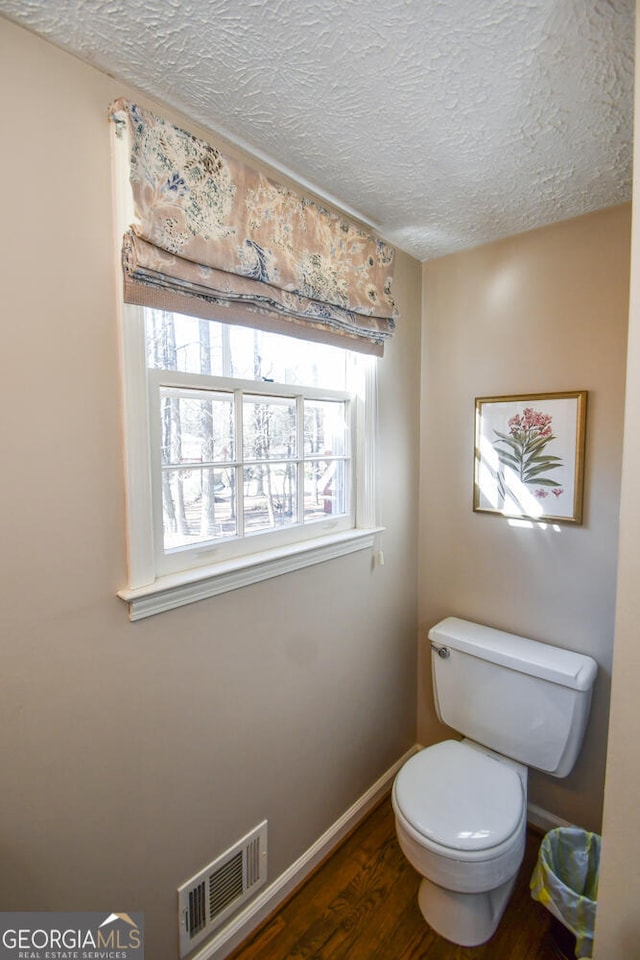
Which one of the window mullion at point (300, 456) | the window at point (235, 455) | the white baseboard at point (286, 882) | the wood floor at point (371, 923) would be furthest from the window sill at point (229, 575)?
the wood floor at point (371, 923)

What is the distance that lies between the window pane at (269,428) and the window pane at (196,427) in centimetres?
7

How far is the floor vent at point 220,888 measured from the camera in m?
1.21

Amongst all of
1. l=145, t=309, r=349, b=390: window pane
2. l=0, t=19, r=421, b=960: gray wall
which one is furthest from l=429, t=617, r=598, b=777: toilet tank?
l=145, t=309, r=349, b=390: window pane

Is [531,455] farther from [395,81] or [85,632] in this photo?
[85,632]

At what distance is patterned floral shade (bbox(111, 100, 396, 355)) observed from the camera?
0.98 metres

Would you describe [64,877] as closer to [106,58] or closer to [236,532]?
[236,532]

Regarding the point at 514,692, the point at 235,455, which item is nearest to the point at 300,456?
the point at 235,455

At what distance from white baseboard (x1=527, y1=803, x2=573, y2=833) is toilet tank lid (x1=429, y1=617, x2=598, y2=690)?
0.68 meters

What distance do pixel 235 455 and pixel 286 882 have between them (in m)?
1.47

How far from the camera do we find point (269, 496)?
1.46m

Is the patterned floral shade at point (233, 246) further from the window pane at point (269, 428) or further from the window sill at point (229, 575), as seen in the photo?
the window sill at point (229, 575)

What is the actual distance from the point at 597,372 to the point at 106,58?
1.64m

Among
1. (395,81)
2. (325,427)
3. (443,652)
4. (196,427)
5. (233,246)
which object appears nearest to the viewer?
(395,81)

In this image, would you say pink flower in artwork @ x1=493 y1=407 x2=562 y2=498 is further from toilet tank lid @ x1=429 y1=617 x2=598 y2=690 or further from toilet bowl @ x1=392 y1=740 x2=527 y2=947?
toilet bowl @ x1=392 y1=740 x2=527 y2=947
